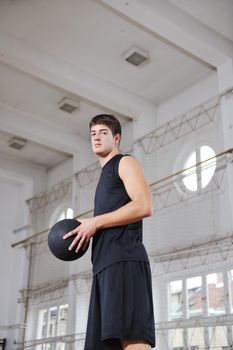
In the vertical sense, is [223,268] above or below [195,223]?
below

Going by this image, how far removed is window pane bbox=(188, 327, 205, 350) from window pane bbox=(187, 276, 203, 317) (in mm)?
202

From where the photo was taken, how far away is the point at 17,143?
864cm

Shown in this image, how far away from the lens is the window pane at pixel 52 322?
313 inches

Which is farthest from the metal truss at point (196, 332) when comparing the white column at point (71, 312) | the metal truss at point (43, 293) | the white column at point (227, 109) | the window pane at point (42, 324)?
the window pane at point (42, 324)

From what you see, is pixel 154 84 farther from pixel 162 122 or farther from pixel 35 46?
pixel 35 46

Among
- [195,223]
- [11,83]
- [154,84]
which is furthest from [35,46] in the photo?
[195,223]

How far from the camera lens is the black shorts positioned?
1.43m

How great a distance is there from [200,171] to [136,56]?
5.73 ft

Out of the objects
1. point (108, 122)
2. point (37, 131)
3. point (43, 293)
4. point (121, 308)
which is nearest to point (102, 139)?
point (108, 122)

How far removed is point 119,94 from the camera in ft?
22.8

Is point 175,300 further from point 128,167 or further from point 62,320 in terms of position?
point 128,167

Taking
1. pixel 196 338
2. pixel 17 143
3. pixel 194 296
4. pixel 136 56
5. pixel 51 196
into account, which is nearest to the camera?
pixel 196 338

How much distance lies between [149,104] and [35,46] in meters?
2.00

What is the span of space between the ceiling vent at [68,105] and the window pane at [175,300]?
3149 millimetres
